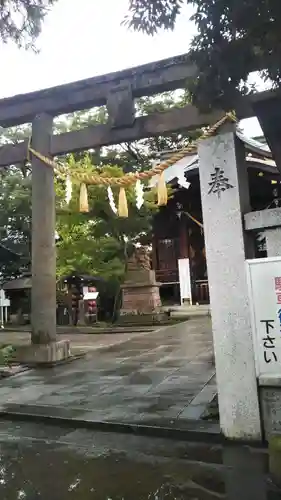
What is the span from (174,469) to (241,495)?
29.1 inches

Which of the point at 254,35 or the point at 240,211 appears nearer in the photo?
the point at 254,35

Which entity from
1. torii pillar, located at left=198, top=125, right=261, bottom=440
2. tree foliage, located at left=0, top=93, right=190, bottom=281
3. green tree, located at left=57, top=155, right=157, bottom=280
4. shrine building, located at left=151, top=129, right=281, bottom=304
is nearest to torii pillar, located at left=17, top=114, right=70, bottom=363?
torii pillar, located at left=198, top=125, right=261, bottom=440

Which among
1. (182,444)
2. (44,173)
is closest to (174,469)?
(182,444)

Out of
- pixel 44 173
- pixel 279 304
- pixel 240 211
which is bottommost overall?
pixel 279 304

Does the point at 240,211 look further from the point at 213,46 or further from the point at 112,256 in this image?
the point at 112,256

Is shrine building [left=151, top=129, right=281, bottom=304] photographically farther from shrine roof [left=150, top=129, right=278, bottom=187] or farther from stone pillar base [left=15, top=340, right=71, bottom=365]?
stone pillar base [left=15, top=340, right=71, bottom=365]

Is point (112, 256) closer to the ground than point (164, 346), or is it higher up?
higher up

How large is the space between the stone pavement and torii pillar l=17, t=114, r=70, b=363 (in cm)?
55

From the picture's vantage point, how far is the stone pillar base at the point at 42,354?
941 cm

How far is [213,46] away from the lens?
3455 mm

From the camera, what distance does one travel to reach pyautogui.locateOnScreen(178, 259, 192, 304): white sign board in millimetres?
23234

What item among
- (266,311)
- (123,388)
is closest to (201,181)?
(266,311)

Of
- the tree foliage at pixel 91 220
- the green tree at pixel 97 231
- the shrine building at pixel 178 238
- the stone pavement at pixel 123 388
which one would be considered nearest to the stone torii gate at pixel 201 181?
the stone pavement at pixel 123 388

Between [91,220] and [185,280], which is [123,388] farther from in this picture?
[185,280]
